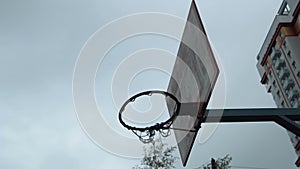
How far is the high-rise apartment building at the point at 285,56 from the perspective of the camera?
39031mm

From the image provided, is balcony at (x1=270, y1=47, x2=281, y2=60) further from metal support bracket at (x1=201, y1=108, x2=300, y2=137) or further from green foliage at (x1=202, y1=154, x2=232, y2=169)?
metal support bracket at (x1=201, y1=108, x2=300, y2=137)

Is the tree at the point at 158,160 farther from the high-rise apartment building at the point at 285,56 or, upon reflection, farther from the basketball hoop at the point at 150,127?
the high-rise apartment building at the point at 285,56

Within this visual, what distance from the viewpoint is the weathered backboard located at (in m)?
4.62

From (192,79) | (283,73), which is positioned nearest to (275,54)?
(283,73)

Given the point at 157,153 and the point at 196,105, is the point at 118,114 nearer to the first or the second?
the point at 196,105

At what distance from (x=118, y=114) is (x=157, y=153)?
27.3 ft

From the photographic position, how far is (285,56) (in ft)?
133

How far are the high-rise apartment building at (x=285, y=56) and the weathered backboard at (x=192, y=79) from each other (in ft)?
111

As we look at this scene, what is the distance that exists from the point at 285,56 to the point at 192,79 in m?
37.3

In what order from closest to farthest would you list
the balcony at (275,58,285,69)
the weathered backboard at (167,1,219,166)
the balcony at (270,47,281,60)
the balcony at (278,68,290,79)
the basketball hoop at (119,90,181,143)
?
the weathered backboard at (167,1,219,166)
the basketball hoop at (119,90,181,143)
the balcony at (278,68,290,79)
the balcony at (275,58,285,69)
the balcony at (270,47,281,60)

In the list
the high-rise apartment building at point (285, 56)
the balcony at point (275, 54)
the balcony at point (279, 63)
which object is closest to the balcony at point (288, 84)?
the high-rise apartment building at point (285, 56)

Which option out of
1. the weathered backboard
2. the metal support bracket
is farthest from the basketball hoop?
the metal support bracket

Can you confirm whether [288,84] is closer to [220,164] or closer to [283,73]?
[283,73]

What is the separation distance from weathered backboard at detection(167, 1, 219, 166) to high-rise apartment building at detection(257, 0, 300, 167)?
3385cm
